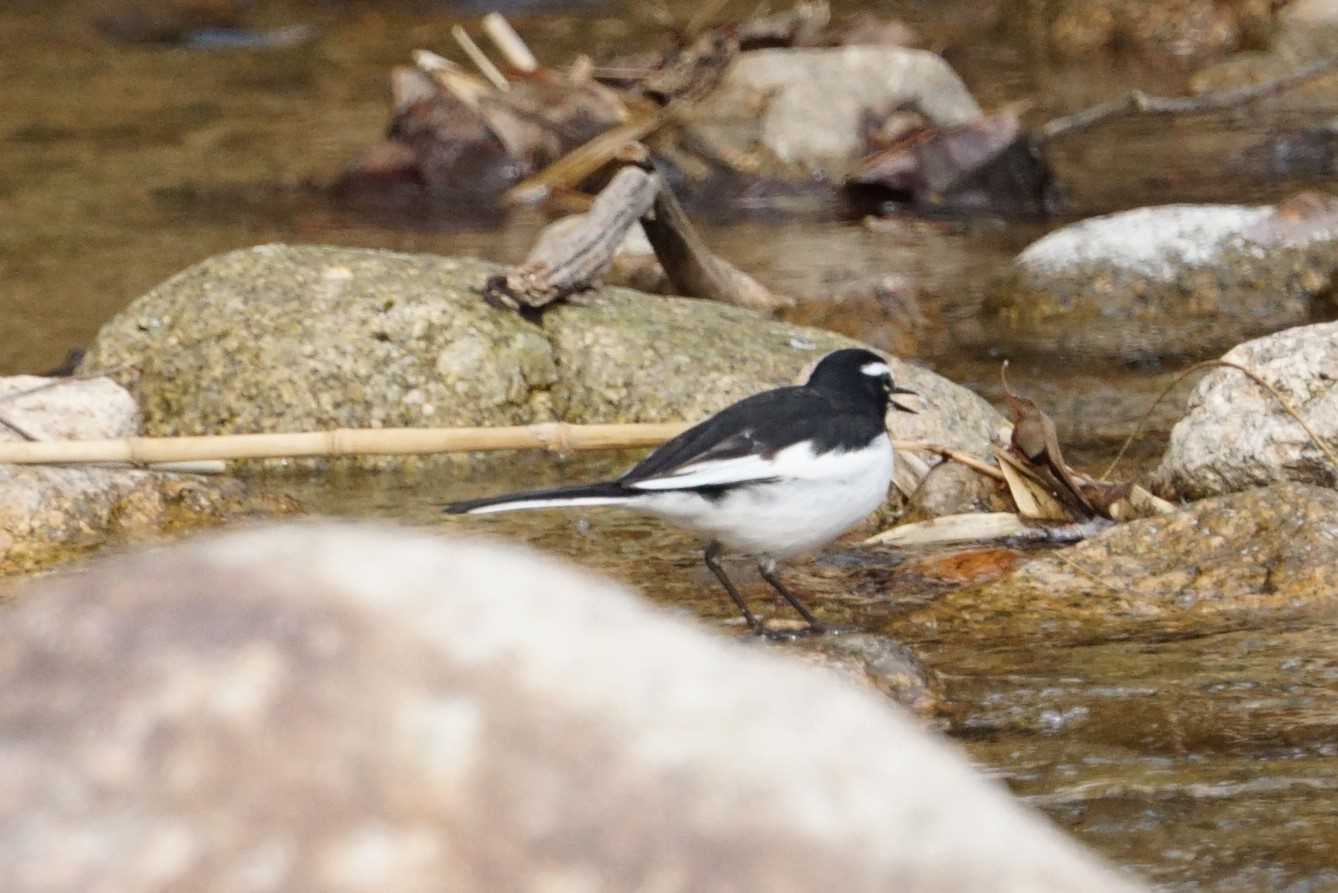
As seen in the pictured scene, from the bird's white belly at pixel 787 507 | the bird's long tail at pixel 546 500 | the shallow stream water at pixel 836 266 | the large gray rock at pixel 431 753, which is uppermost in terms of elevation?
the large gray rock at pixel 431 753

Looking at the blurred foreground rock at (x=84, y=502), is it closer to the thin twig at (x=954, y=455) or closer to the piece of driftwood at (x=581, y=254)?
the piece of driftwood at (x=581, y=254)

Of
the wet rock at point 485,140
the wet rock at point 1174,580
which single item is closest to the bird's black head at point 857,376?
the wet rock at point 1174,580

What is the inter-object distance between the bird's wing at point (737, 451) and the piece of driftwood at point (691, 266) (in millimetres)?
3551

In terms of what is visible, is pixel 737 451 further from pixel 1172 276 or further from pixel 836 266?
pixel 836 266

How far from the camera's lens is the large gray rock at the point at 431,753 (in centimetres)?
222

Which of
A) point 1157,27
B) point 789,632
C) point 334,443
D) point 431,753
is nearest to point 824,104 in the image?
point 1157,27

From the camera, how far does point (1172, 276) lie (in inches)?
406

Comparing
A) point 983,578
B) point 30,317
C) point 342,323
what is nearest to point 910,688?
point 983,578

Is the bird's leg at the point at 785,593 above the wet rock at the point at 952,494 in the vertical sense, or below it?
above

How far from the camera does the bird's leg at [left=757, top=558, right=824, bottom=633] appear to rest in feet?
19.3

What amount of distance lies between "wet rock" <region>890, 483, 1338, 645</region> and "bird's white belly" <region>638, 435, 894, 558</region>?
494 millimetres

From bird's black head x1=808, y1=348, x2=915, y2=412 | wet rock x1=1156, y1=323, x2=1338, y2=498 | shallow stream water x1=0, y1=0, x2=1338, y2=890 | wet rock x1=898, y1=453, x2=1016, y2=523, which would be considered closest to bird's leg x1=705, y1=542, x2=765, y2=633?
shallow stream water x1=0, y1=0, x2=1338, y2=890

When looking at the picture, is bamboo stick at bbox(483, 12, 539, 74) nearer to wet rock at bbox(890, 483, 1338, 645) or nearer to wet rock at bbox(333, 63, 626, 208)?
wet rock at bbox(333, 63, 626, 208)

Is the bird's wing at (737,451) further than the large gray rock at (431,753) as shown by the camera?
Yes
